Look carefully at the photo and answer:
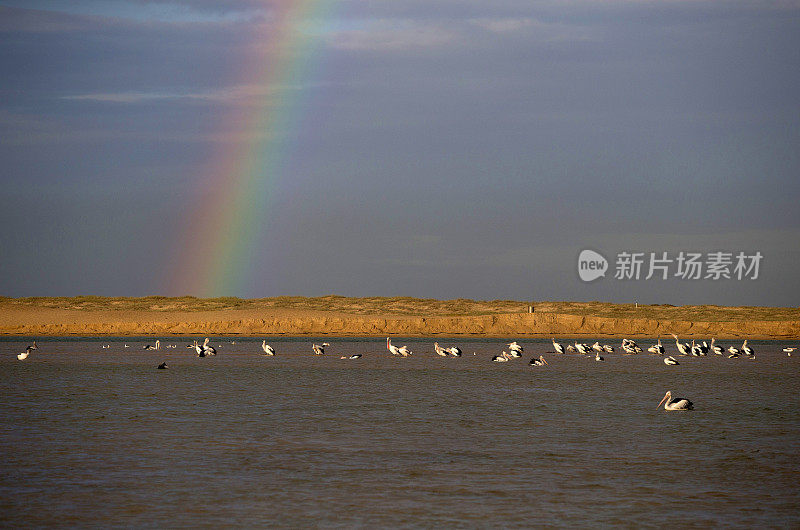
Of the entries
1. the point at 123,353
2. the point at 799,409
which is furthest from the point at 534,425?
the point at 123,353

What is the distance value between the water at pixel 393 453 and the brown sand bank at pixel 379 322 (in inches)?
2574

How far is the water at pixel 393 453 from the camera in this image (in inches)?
569

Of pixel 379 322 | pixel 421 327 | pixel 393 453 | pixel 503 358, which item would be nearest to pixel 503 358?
pixel 503 358

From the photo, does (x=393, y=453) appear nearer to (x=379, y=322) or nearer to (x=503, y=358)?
(x=503, y=358)

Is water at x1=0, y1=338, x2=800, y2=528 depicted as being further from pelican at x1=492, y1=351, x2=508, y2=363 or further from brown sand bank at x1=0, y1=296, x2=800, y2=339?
brown sand bank at x1=0, y1=296, x2=800, y2=339

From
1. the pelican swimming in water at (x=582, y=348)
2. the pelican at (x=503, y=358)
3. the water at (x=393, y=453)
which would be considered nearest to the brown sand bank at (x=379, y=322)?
the pelican swimming in water at (x=582, y=348)

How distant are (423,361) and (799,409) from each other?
91.4 ft

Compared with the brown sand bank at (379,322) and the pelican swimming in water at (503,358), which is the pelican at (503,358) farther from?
the brown sand bank at (379,322)

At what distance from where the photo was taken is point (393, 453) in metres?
19.7

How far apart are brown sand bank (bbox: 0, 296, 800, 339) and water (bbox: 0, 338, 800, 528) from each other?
2574 inches

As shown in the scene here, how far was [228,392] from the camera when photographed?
3316 cm

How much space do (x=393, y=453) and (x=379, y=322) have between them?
8823 cm

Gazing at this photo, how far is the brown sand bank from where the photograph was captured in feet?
340

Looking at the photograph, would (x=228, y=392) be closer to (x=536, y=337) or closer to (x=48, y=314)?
(x=536, y=337)
